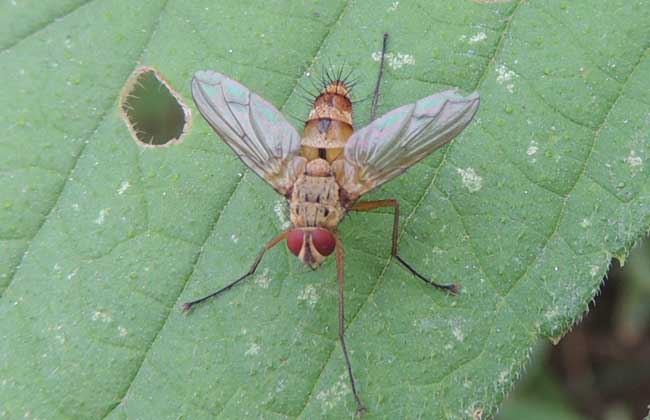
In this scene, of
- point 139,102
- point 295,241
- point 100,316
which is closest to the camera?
point 295,241

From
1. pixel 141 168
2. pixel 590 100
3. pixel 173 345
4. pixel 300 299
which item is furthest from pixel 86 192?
pixel 590 100

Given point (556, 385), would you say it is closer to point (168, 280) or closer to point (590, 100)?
point (590, 100)

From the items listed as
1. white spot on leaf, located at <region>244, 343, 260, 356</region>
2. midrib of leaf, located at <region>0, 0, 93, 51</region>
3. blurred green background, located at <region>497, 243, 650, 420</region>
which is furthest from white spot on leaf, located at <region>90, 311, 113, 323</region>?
blurred green background, located at <region>497, 243, 650, 420</region>

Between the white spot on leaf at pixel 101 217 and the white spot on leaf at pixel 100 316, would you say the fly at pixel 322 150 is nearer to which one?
the white spot on leaf at pixel 100 316

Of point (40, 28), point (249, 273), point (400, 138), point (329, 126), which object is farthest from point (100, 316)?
point (400, 138)

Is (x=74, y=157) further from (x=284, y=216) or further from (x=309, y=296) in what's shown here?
(x=309, y=296)

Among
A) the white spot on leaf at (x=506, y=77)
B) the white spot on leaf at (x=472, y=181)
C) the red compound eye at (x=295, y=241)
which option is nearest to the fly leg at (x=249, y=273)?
the red compound eye at (x=295, y=241)

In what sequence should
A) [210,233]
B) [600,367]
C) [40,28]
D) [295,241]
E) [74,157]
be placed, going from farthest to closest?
1. [600,367]
2. [40,28]
3. [74,157]
4. [210,233]
5. [295,241]

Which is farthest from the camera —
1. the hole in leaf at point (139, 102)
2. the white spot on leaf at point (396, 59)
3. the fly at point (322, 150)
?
the hole in leaf at point (139, 102)
